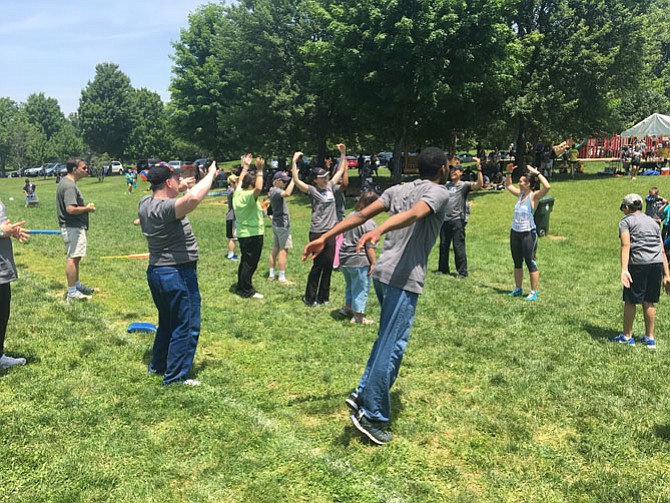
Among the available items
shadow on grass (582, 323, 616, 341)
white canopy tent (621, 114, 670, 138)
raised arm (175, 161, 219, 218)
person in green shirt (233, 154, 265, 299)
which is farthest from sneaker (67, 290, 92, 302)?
white canopy tent (621, 114, 670, 138)

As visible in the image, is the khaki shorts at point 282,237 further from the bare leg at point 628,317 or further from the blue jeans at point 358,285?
the bare leg at point 628,317

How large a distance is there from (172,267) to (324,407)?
1829mm

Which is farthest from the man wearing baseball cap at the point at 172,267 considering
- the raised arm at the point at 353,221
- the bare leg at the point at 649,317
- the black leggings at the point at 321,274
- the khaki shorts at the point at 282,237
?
the bare leg at the point at 649,317

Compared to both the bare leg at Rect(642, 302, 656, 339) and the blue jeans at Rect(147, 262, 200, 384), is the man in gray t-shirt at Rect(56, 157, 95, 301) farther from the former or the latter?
the bare leg at Rect(642, 302, 656, 339)

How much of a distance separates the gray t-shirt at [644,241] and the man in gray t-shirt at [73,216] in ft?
23.1

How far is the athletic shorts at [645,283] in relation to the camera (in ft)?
19.0

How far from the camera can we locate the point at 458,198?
8.87 m

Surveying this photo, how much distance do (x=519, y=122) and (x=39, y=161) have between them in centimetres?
6231

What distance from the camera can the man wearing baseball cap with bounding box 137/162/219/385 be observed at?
446cm

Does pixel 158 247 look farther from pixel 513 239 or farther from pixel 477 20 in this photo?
pixel 477 20

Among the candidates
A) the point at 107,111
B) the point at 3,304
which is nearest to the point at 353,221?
the point at 3,304

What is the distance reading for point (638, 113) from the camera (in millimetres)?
38094

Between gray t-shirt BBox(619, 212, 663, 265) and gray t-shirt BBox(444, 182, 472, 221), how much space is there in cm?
Answer: 273

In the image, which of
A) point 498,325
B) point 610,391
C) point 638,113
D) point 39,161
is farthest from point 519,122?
point 39,161
